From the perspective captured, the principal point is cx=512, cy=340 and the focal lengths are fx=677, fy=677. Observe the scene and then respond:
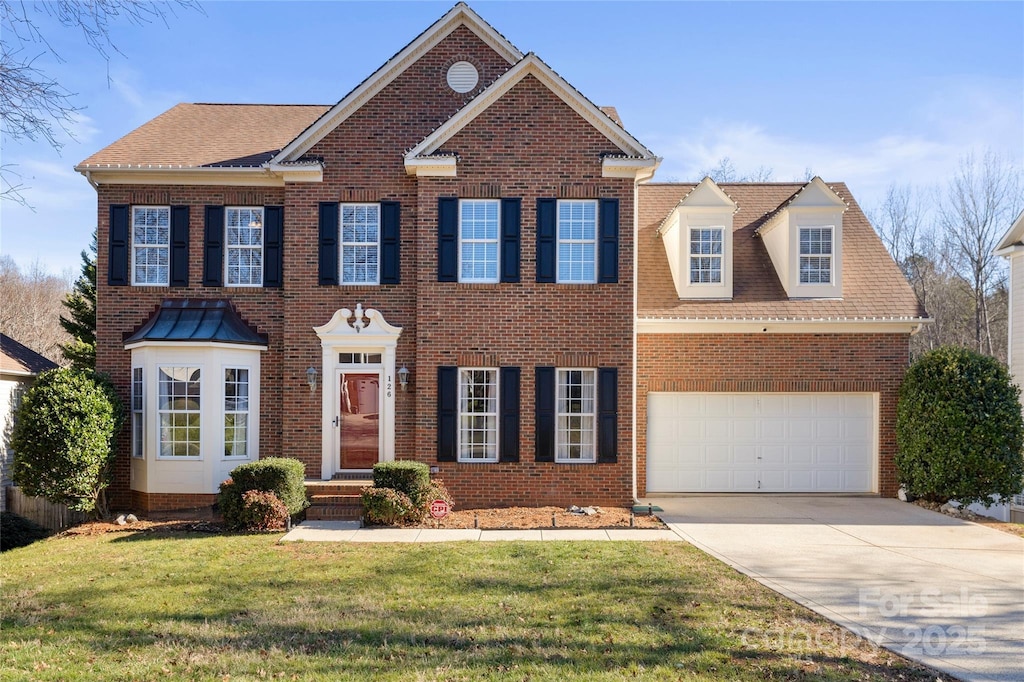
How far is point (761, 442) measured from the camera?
14211mm

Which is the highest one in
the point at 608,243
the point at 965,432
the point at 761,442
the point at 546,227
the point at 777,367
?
A: the point at 546,227

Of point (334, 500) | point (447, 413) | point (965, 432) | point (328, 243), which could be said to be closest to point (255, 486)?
point (334, 500)

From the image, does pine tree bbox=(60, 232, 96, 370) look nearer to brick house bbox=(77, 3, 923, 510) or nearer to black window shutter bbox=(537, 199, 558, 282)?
brick house bbox=(77, 3, 923, 510)

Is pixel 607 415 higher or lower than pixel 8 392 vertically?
lower

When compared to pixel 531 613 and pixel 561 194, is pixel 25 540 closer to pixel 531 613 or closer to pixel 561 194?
pixel 531 613

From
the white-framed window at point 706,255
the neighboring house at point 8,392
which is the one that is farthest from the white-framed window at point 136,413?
the white-framed window at point 706,255

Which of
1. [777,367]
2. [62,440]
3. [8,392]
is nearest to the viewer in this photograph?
[62,440]

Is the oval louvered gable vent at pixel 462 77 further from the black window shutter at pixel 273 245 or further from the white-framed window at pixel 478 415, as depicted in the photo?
the white-framed window at pixel 478 415

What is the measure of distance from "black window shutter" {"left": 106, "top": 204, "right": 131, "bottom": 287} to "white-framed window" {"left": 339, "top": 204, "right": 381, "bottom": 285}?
176 inches

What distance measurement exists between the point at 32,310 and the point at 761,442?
135 feet

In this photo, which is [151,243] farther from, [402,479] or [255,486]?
[402,479]

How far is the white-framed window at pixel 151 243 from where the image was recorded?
13.8 metres

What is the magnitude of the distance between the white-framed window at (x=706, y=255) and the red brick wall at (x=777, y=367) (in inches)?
56.4

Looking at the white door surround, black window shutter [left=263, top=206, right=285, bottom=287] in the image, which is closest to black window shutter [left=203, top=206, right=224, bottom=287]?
black window shutter [left=263, top=206, right=285, bottom=287]
